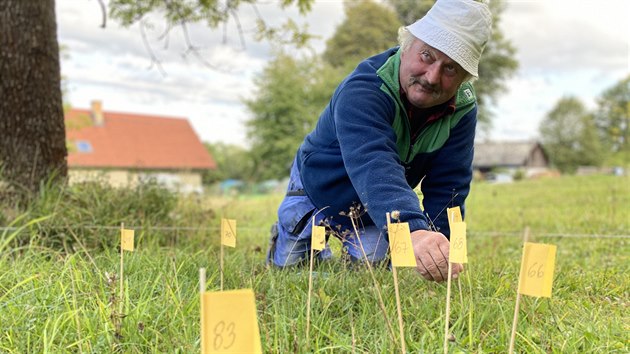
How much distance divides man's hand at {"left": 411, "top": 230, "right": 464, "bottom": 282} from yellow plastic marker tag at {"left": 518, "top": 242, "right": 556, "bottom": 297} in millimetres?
430

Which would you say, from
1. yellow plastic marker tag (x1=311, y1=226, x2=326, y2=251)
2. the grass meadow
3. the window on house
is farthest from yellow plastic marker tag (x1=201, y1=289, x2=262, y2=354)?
the window on house

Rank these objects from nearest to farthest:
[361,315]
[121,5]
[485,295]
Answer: [361,315], [485,295], [121,5]

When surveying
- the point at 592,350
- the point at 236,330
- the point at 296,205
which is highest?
the point at 296,205

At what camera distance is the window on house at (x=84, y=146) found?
1244 inches

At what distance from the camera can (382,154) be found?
224 centimetres

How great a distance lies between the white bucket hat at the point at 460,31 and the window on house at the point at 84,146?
106 feet

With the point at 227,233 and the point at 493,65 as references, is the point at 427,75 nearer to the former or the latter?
the point at 227,233

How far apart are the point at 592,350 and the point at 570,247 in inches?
135

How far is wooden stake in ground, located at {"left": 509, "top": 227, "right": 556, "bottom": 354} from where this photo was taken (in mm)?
1468

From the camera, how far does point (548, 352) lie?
169 centimetres

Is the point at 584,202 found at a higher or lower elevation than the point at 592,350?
higher

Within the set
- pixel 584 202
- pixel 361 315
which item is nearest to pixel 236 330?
pixel 361 315

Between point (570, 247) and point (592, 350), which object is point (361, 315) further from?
point (570, 247)

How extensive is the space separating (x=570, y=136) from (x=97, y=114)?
51.5 meters
